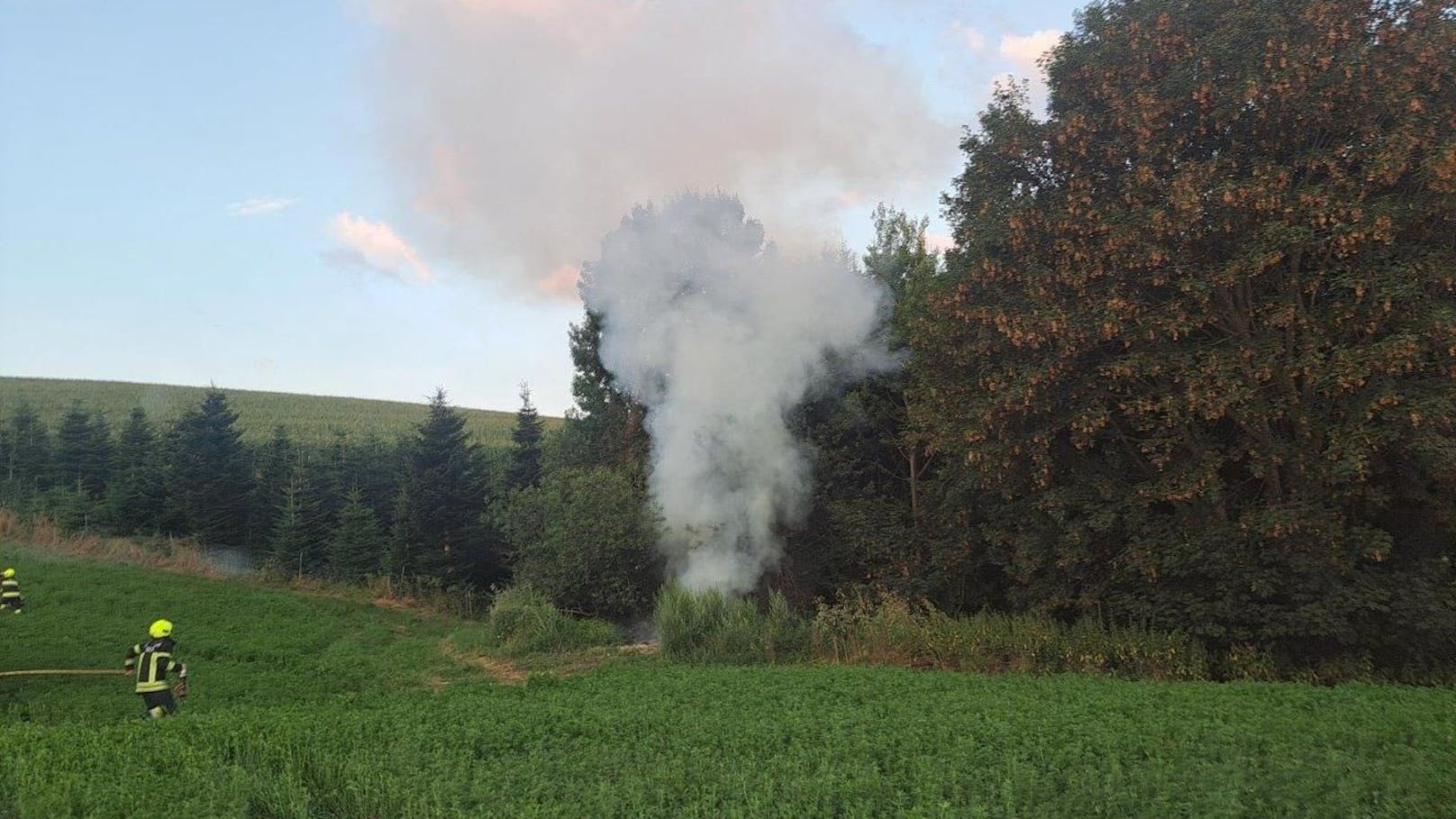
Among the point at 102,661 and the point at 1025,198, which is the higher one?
the point at 1025,198

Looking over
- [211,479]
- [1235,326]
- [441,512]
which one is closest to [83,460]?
[211,479]

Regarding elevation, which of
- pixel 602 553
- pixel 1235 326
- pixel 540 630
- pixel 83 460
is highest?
pixel 1235 326

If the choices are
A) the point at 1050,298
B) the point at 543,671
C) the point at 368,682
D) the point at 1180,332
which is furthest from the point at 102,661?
the point at 1180,332

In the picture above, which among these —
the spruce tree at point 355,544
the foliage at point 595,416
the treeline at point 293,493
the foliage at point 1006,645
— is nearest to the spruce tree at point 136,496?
the treeline at point 293,493

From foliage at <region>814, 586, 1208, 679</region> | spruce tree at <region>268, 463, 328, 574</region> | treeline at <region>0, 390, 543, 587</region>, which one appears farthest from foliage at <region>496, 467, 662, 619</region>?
spruce tree at <region>268, 463, 328, 574</region>

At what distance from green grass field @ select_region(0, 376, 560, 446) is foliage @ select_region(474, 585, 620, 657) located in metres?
33.9

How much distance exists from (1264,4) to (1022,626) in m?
10.9

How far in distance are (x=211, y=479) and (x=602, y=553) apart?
22400 millimetres

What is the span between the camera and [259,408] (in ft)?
221

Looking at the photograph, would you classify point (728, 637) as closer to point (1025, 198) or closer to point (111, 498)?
point (1025, 198)

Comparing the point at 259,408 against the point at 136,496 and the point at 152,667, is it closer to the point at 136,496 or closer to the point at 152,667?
the point at 136,496

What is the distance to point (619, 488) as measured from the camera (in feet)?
68.2

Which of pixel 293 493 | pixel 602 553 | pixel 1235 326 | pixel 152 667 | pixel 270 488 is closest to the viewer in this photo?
pixel 152 667

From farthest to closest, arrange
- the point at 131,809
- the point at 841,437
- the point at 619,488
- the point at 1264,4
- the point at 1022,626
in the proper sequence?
the point at 841,437 < the point at 619,488 < the point at 1022,626 < the point at 1264,4 < the point at 131,809
